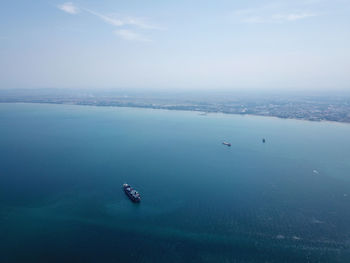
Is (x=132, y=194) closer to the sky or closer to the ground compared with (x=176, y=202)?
closer to the sky

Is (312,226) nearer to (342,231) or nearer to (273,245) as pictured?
(342,231)

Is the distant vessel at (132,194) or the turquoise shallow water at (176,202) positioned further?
the distant vessel at (132,194)

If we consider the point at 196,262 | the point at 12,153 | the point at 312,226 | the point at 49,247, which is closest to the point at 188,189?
the point at 196,262

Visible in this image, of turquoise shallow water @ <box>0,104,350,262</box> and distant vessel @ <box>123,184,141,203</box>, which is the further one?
distant vessel @ <box>123,184,141,203</box>
